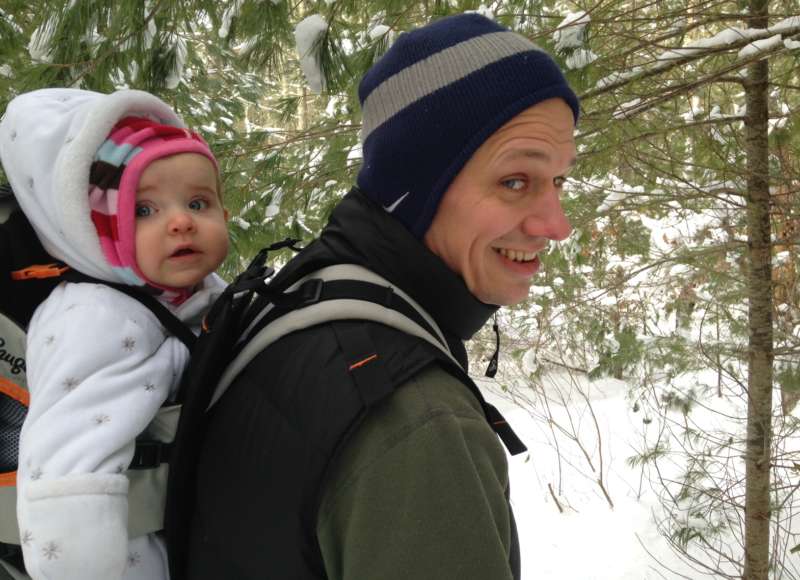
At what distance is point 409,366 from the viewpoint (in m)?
0.83

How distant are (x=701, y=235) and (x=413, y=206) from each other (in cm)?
512

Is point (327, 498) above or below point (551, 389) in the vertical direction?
below

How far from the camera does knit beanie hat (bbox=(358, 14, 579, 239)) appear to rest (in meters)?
1.14

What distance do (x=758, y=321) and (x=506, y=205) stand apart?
359 cm

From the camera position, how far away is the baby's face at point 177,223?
1.30 metres

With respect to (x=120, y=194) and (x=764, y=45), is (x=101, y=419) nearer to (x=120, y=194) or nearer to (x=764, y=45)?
(x=120, y=194)

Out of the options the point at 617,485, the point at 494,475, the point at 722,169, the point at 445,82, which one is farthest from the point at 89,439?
the point at 617,485

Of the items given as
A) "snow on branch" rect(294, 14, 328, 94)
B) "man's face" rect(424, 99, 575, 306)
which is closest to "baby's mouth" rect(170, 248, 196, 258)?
"man's face" rect(424, 99, 575, 306)

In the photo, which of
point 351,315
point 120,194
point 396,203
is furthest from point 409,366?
point 120,194

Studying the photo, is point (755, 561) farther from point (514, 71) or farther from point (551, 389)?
point (551, 389)

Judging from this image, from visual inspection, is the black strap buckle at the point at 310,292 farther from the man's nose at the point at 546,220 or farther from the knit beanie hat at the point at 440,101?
the man's nose at the point at 546,220

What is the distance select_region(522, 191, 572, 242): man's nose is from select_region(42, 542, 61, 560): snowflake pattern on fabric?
110cm

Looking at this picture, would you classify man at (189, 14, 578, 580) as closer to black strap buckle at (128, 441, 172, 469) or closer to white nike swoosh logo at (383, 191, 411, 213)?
white nike swoosh logo at (383, 191, 411, 213)

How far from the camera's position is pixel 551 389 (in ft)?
39.1
